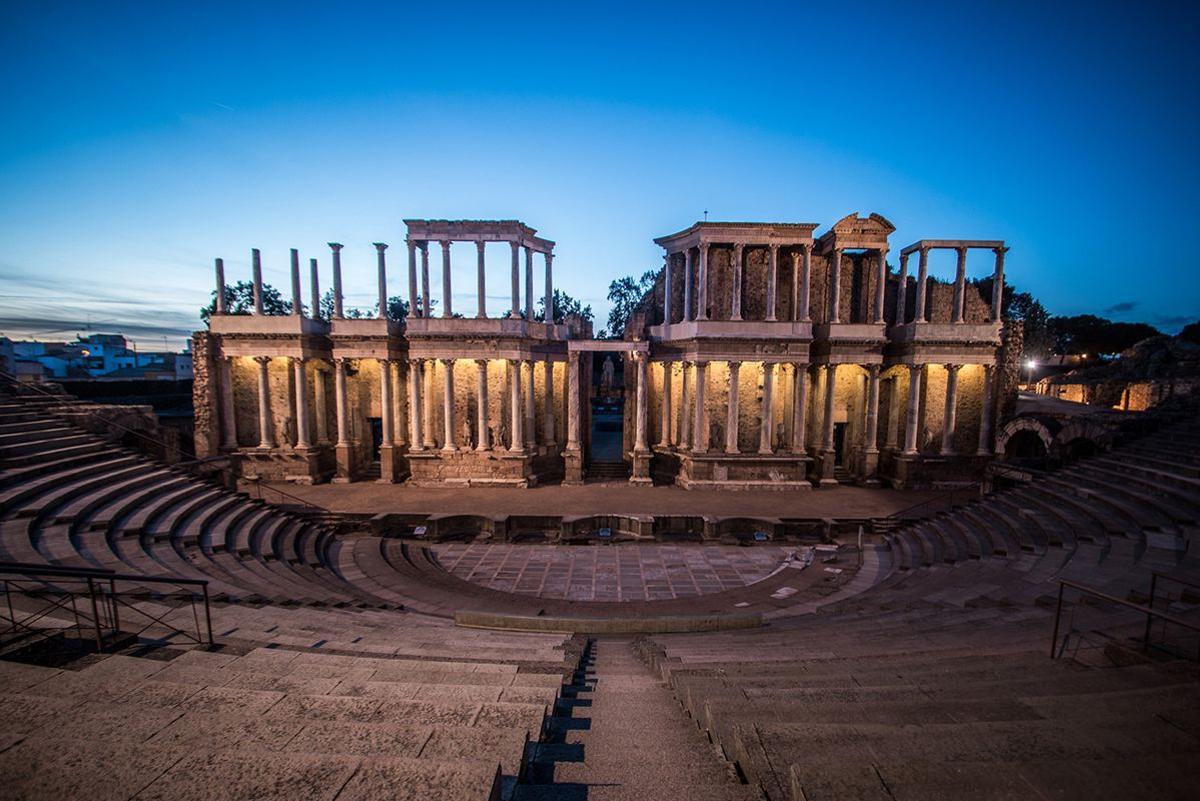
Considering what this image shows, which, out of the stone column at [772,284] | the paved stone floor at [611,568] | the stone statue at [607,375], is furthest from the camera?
the stone statue at [607,375]

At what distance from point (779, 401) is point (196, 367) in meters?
28.7

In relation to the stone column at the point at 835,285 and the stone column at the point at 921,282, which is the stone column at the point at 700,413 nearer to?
the stone column at the point at 835,285

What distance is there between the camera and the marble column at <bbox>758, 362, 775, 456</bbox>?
21644 millimetres

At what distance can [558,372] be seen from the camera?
1024 inches

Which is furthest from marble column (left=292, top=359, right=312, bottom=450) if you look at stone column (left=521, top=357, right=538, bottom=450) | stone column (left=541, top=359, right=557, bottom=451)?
stone column (left=541, top=359, right=557, bottom=451)

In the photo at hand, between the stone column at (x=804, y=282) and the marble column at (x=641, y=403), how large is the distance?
7.61m

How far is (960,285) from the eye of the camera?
22172 millimetres

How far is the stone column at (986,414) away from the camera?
73.7ft

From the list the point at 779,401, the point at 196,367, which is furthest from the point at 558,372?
the point at 196,367

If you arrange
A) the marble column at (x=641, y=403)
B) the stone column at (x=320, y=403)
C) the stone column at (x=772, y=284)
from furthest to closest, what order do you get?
1. the stone column at (x=320, y=403)
2. the marble column at (x=641, y=403)
3. the stone column at (x=772, y=284)

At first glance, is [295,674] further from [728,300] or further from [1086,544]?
[728,300]

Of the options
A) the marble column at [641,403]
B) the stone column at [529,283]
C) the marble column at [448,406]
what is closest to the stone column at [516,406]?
the stone column at [529,283]

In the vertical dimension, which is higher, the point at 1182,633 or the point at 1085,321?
the point at 1085,321

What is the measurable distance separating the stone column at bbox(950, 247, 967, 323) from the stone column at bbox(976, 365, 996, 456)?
2.86 m
